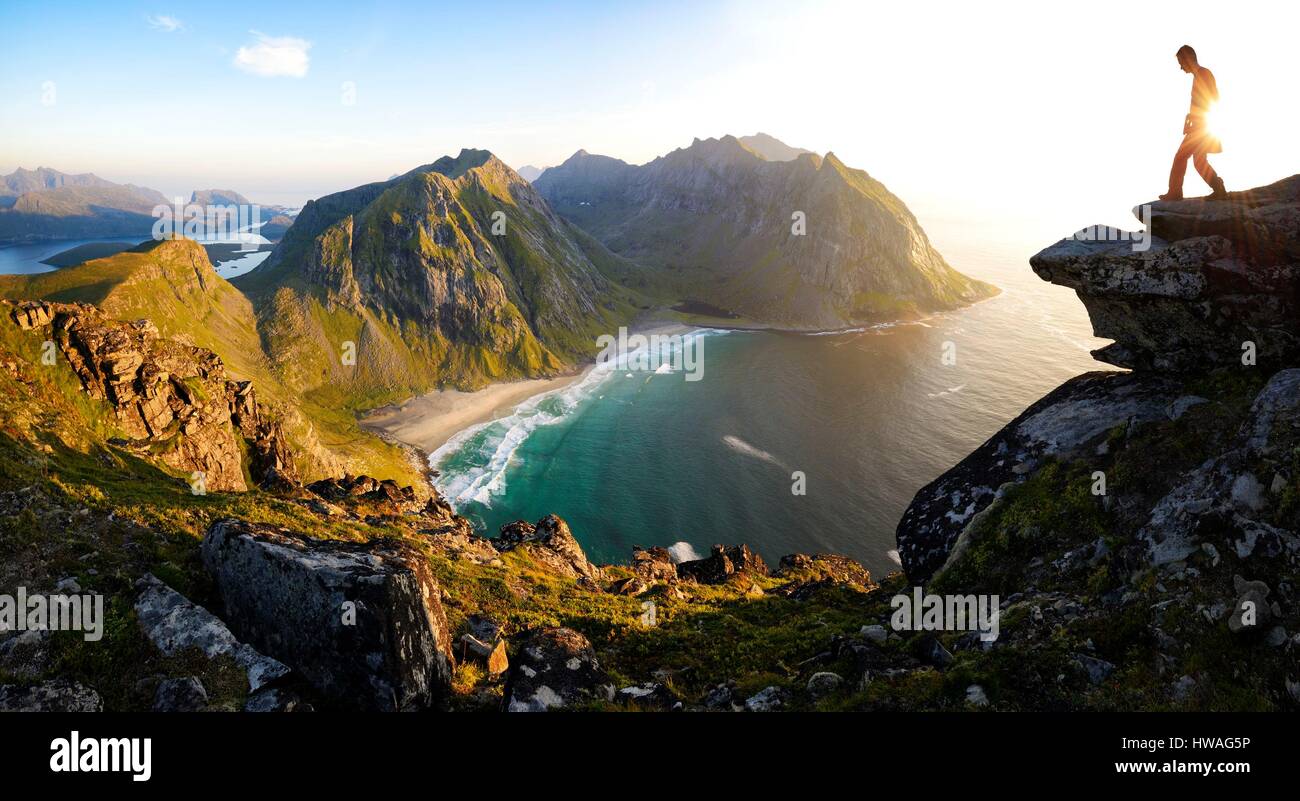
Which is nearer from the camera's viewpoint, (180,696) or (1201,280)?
(180,696)

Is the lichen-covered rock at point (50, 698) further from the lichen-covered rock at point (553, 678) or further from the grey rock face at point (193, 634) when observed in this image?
the lichen-covered rock at point (553, 678)

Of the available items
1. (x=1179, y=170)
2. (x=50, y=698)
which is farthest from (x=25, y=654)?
(x=1179, y=170)

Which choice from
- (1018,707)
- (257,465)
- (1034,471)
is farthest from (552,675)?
(257,465)

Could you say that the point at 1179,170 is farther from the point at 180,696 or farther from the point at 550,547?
the point at 550,547

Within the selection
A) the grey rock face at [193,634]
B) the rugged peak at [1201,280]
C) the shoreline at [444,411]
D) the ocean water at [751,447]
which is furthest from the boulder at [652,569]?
the shoreline at [444,411]

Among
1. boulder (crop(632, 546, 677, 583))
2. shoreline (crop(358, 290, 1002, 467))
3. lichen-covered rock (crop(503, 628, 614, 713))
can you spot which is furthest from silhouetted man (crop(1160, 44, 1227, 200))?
shoreline (crop(358, 290, 1002, 467))
